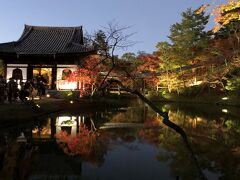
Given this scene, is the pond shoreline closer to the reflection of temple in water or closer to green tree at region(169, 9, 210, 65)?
the reflection of temple in water

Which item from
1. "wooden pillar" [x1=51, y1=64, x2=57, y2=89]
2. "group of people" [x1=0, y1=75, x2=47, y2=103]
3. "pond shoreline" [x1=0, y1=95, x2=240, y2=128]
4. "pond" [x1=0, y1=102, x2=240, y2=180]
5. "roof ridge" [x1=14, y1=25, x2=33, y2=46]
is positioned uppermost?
"roof ridge" [x1=14, y1=25, x2=33, y2=46]

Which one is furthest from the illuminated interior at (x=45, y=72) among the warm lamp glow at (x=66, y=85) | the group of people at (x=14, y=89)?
the group of people at (x=14, y=89)

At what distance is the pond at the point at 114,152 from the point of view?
8.79m

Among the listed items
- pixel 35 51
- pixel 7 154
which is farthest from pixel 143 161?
pixel 35 51

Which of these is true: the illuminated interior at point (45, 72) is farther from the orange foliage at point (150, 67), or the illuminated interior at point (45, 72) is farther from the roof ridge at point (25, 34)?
the orange foliage at point (150, 67)

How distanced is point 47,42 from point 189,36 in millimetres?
29870

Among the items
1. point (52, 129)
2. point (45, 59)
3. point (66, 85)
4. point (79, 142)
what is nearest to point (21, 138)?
point (79, 142)

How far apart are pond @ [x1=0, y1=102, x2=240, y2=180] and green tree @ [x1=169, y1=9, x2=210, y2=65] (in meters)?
35.0

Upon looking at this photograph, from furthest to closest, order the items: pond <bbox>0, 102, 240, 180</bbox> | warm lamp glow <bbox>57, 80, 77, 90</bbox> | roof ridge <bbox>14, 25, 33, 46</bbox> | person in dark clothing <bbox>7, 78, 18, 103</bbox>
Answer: roof ridge <bbox>14, 25, 33, 46</bbox> < warm lamp glow <bbox>57, 80, 77, 90</bbox> < person in dark clothing <bbox>7, 78, 18, 103</bbox> < pond <bbox>0, 102, 240, 180</bbox>

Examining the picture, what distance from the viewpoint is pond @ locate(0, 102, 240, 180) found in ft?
28.8

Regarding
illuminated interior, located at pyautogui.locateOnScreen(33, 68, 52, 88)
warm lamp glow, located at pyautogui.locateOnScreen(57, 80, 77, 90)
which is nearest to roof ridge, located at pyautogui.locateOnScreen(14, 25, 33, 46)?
illuminated interior, located at pyautogui.locateOnScreen(33, 68, 52, 88)

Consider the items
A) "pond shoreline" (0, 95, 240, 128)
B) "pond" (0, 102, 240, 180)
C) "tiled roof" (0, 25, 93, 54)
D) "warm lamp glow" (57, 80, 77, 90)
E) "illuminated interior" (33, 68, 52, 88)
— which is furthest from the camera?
"illuminated interior" (33, 68, 52, 88)

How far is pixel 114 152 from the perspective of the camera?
41.5ft

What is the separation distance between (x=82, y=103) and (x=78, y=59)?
533 cm
